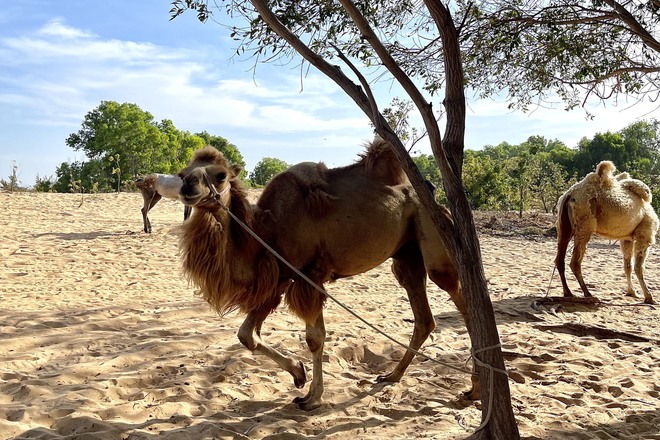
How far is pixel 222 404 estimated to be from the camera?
4.10 meters

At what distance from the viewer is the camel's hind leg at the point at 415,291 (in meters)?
4.99

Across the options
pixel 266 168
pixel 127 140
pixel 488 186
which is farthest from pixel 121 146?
pixel 488 186

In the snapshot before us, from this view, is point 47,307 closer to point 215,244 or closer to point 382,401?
point 215,244

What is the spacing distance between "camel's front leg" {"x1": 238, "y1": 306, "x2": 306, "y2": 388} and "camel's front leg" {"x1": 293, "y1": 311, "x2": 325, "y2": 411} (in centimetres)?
18

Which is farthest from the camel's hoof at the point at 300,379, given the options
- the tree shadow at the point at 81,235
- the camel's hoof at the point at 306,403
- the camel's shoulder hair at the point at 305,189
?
the tree shadow at the point at 81,235

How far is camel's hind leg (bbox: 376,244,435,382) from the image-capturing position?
4992 millimetres

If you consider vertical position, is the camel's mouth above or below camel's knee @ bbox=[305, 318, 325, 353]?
above

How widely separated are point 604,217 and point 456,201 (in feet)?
23.0

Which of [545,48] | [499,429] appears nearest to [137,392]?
[499,429]

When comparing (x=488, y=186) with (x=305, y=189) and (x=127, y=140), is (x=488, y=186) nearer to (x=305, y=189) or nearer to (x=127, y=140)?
(x=305, y=189)

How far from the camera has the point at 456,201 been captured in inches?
129

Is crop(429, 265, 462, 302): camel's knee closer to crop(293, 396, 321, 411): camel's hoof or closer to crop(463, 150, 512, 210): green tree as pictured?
crop(293, 396, 321, 411): camel's hoof

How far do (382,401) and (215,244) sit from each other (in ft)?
6.45

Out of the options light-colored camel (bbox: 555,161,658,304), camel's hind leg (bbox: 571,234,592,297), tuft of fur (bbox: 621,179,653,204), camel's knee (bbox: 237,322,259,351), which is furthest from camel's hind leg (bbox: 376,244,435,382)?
tuft of fur (bbox: 621,179,653,204)
